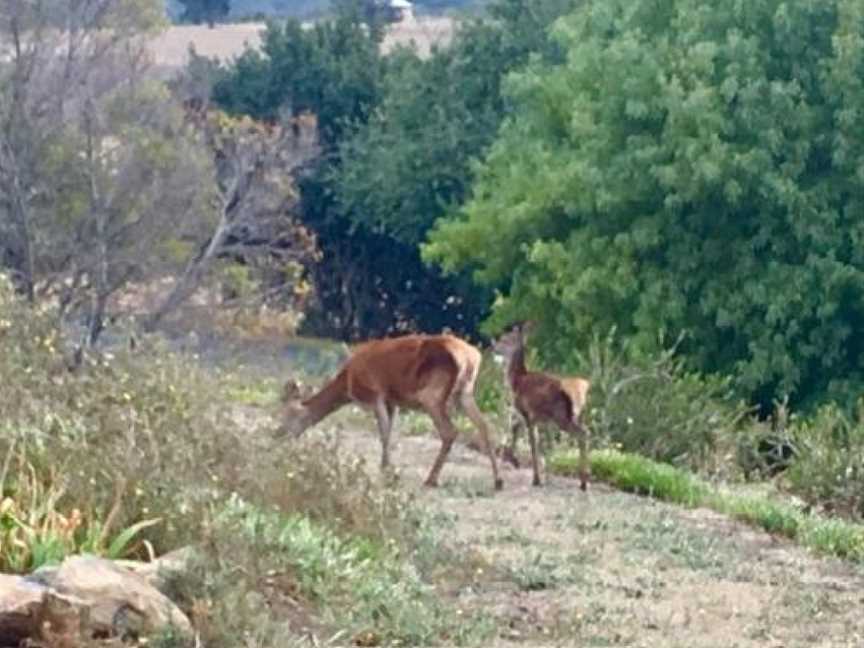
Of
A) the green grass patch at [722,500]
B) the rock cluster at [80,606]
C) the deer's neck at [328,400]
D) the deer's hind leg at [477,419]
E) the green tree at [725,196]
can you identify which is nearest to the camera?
the rock cluster at [80,606]

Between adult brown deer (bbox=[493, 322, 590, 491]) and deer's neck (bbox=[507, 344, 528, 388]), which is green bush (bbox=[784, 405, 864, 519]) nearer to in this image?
adult brown deer (bbox=[493, 322, 590, 491])


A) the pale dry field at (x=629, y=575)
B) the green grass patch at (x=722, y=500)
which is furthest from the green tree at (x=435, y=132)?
the pale dry field at (x=629, y=575)

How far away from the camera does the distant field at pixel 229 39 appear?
47.9 m

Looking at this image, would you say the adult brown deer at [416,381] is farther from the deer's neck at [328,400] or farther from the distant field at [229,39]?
the distant field at [229,39]

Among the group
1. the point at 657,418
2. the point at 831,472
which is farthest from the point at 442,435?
the point at 657,418

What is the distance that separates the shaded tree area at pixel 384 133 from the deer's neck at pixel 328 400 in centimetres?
2212

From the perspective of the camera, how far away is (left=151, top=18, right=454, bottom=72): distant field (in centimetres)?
4791

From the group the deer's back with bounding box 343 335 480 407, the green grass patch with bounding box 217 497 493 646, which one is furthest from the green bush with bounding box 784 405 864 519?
the green grass patch with bounding box 217 497 493 646

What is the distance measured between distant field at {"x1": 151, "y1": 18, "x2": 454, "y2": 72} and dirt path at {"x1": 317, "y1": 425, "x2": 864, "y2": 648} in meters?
29.4

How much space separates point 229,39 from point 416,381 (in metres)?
43.7

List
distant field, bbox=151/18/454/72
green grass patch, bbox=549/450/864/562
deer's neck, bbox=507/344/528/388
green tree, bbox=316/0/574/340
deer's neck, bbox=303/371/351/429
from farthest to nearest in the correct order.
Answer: distant field, bbox=151/18/454/72, green tree, bbox=316/0/574/340, deer's neck, bbox=303/371/351/429, deer's neck, bbox=507/344/528/388, green grass patch, bbox=549/450/864/562

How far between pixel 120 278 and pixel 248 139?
6.18 metres

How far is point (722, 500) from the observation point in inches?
596

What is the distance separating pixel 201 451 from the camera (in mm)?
11000
